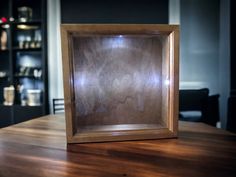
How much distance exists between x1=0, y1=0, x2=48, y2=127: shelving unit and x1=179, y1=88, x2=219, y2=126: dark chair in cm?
215

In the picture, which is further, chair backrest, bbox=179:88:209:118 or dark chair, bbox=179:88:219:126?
Answer: chair backrest, bbox=179:88:209:118

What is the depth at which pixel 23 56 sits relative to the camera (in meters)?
4.24

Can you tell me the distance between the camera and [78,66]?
3.03 ft

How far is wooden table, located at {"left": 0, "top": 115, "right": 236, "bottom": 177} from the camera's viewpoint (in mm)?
585

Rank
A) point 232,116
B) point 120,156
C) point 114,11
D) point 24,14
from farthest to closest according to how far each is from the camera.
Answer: point 114,11 → point 24,14 → point 232,116 → point 120,156

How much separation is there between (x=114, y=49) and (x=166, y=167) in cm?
49

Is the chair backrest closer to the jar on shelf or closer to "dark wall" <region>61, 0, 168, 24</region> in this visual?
"dark wall" <region>61, 0, 168, 24</region>

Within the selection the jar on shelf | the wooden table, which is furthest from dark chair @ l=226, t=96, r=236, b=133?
the jar on shelf

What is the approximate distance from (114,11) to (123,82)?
3.37 metres

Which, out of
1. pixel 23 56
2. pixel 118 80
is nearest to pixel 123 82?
pixel 118 80

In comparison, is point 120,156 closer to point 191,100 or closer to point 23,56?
Result: point 191,100

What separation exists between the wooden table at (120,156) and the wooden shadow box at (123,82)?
0.06 m

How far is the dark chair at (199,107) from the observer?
3334mm

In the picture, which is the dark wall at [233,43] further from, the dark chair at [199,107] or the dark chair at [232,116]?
the dark chair at [232,116]
